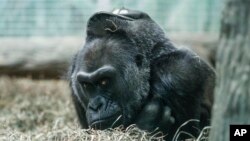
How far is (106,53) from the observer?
462 centimetres

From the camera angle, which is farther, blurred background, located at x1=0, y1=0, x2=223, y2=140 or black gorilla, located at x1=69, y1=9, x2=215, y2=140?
blurred background, located at x1=0, y1=0, x2=223, y2=140

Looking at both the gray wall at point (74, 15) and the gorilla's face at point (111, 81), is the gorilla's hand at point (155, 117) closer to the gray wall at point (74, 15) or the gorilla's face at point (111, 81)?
the gorilla's face at point (111, 81)

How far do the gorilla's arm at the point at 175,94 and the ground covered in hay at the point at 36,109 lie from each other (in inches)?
8.9

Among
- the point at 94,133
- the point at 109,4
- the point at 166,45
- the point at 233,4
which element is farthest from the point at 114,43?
the point at 109,4

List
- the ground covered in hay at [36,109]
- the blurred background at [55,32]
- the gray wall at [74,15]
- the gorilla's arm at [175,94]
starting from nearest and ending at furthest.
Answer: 1. the gorilla's arm at [175,94]
2. the ground covered in hay at [36,109]
3. the blurred background at [55,32]
4. the gray wall at [74,15]

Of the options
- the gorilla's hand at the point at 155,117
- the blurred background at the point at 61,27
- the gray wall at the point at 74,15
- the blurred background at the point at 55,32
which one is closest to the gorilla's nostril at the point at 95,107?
the gorilla's hand at the point at 155,117

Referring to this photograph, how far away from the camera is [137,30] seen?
4.75 meters

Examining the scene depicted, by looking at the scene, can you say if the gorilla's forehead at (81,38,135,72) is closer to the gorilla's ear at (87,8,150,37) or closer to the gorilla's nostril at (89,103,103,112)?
the gorilla's ear at (87,8,150,37)

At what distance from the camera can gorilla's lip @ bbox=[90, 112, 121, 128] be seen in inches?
173

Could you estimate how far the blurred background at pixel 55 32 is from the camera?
7707mm

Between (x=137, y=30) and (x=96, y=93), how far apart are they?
55 centimetres

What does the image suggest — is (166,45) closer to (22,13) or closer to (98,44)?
(98,44)

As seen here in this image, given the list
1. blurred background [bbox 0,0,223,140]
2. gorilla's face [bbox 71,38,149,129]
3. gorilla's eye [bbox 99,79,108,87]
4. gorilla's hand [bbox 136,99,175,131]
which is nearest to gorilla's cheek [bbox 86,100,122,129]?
gorilla's face [bbox 71,38,149,129]

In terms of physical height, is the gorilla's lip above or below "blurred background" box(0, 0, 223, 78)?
below
